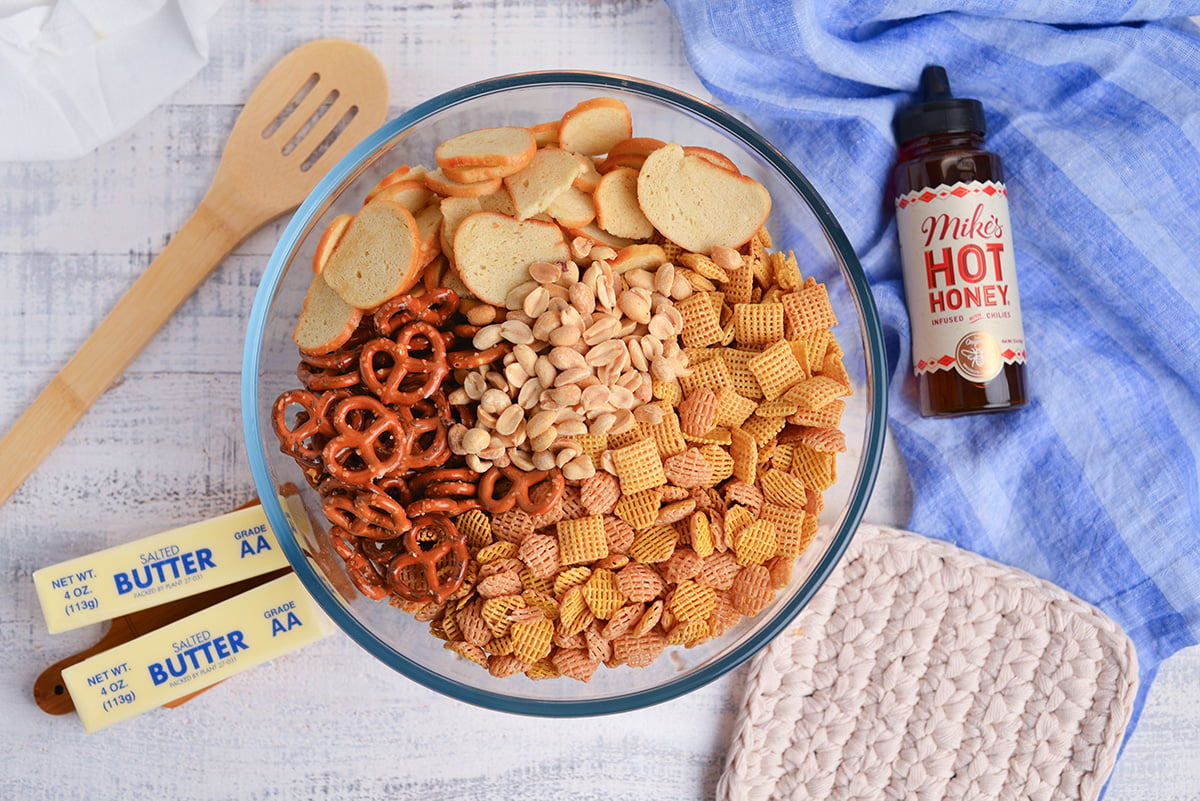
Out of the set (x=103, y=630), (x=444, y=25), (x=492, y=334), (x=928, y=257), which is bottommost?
(x=103, y=630)

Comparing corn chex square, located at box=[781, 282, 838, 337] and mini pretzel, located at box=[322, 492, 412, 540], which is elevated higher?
corn chex square, located at box=[781, 282, 838, 337]

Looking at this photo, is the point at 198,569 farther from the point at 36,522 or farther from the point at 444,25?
the point at 444,25

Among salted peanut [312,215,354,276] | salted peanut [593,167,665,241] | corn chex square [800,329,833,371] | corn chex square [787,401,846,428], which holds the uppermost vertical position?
salted peanut [593,167,665,241]

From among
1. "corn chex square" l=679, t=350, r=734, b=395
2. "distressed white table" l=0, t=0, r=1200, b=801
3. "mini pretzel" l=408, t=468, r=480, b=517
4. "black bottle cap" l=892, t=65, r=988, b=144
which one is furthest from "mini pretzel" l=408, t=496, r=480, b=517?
"black bottle cap" l=892, t=65, r=988, b=144

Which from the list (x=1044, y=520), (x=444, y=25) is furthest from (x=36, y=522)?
(x=1044, y=520)

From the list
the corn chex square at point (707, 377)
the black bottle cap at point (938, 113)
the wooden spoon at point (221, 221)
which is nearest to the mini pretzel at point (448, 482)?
the corn chex square at point (707, 377)

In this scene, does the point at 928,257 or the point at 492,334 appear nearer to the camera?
the point at 492,334

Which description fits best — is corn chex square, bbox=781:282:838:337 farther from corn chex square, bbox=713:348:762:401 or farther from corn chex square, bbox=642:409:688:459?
corn chex square, bbox=642:409:688:459
